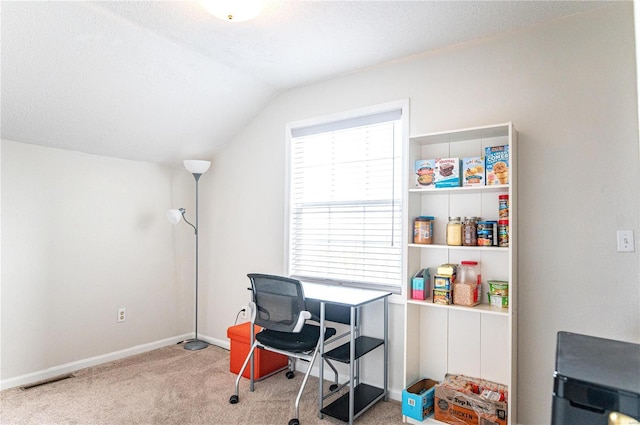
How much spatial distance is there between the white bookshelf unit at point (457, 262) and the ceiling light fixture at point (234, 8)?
1219 millimetres

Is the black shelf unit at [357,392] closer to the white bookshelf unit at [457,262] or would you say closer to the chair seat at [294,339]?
the chair seat at [294,339]

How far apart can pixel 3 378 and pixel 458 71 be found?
3921 millimetres

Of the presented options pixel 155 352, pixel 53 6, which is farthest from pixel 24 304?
pixel 53 6

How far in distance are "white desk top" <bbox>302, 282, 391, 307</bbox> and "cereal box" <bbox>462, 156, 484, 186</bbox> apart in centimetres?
95

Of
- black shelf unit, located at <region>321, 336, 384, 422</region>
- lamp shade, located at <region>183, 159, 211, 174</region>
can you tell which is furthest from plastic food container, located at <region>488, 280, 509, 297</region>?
lamp shade, located at <region>183, 159, 211, 174</region>

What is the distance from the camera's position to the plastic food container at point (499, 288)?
2.18 metres

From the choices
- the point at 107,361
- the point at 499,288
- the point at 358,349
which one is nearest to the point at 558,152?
the point at 499,288

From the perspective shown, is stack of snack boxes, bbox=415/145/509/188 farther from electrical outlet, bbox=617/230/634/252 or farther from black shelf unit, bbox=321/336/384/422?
black shelf unit, bbox=321/336/384/422

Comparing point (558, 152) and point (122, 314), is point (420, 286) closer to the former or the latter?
point (558, 152)

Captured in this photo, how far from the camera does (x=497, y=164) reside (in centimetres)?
219

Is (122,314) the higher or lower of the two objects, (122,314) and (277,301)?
the lower

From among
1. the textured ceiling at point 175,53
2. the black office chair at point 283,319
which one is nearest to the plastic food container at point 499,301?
the black office chair at point 283,319

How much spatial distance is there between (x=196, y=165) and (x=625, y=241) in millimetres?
3279

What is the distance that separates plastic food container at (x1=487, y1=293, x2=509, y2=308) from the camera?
2166 millimetres
